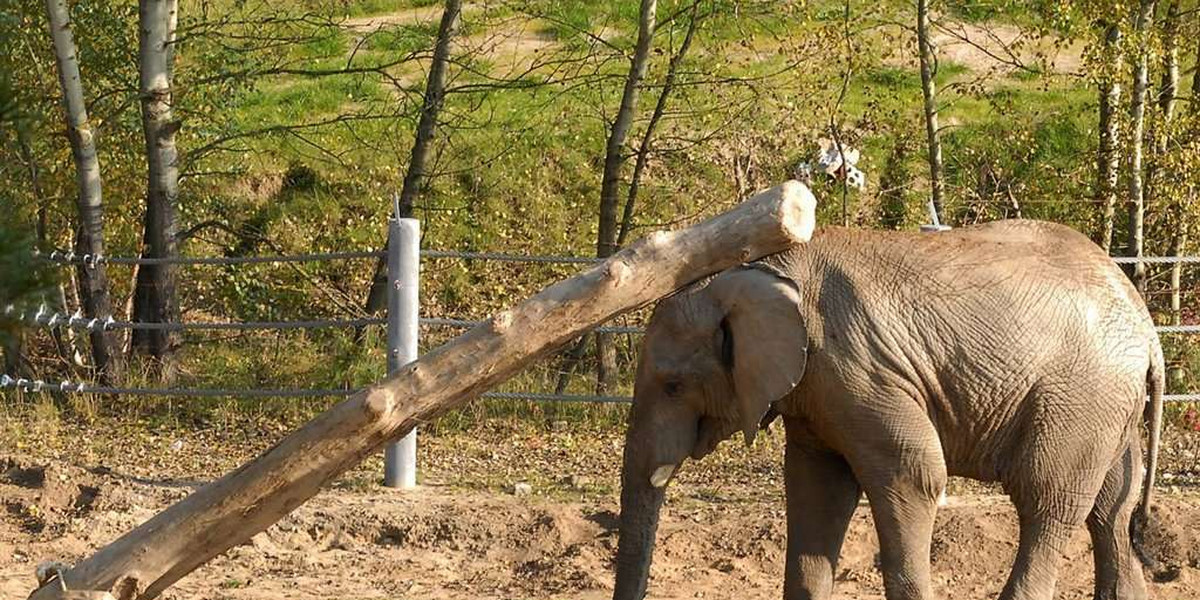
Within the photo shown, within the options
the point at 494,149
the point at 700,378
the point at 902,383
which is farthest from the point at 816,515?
the point at 494,149

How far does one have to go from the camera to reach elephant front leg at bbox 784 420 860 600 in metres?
7.75

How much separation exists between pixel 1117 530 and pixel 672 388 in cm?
247

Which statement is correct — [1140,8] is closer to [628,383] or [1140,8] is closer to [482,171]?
[628,383]

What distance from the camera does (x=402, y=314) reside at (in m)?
10.5

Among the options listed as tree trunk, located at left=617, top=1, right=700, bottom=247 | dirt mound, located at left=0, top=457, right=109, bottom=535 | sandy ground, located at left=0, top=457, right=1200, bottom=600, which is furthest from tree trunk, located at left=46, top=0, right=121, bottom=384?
tree trunk, located at left=617, top=1, right=700, bottom=247

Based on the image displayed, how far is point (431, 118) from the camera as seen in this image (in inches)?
551

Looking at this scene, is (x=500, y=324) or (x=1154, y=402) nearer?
(x=500, y=324)

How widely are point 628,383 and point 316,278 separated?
13.1 feet

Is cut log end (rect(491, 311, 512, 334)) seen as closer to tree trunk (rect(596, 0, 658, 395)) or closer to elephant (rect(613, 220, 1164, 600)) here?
elephant (rect(613, 220, 1164, 600))

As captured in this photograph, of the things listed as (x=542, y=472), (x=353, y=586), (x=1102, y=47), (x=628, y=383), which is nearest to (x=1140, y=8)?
(x=1102, y=47)

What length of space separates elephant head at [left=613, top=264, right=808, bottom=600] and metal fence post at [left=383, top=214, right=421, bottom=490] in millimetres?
3430

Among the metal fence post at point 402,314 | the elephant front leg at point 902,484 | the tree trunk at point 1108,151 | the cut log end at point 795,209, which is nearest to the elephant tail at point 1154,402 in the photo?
the elephant front leg at point 902,484

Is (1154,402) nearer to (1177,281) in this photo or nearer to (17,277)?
(17,277)

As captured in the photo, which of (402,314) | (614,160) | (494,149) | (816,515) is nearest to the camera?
(816,515)
